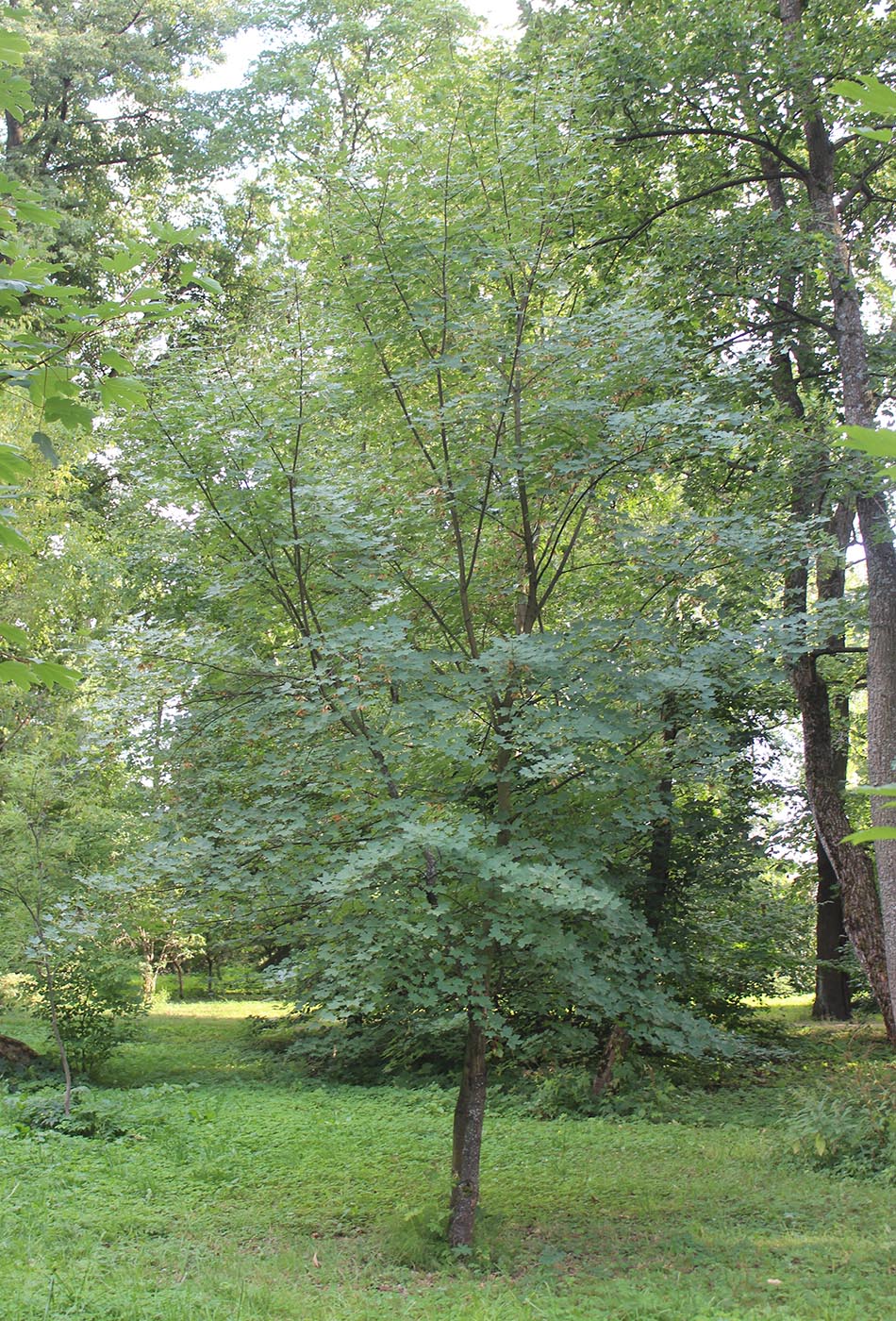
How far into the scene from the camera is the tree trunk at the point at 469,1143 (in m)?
4.97

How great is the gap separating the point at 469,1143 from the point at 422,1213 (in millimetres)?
444

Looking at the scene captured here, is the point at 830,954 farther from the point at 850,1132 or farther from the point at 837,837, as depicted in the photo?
the point at 850,1132

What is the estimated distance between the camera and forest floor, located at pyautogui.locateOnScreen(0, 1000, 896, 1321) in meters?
4.13

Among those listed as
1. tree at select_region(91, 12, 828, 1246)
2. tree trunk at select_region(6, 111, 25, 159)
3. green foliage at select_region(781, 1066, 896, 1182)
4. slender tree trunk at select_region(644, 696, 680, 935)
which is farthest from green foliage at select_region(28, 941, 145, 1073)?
tree trunk at select_region(6, 111, 25, 159)

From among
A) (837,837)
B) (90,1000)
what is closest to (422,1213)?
(90,1000)

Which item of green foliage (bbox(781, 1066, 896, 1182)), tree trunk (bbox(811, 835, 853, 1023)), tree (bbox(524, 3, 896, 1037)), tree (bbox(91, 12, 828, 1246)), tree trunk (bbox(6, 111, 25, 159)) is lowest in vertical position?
green foliage (bbox(781, 1066, 896, 1182))

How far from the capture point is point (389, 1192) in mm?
5953

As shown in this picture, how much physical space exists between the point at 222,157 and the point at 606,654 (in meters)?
14.2

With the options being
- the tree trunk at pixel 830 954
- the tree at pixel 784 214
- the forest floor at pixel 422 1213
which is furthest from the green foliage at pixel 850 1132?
the tree trunk at pixel 830 954

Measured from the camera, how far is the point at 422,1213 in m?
5.11

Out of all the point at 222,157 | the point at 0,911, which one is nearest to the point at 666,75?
the point at 0,911

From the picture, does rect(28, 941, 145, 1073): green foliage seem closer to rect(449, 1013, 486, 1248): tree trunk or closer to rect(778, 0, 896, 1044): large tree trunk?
rect(449, 1013, 486, 1248): tree trunk

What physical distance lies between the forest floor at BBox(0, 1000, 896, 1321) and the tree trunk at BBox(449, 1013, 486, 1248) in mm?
125

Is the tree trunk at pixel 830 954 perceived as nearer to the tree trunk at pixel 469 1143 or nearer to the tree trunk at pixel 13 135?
the tree trunk at pixel 469 1143
